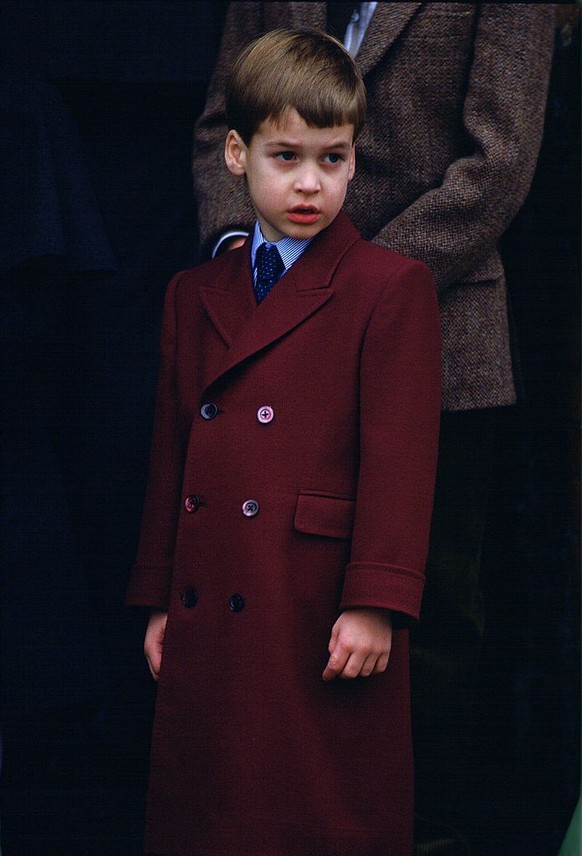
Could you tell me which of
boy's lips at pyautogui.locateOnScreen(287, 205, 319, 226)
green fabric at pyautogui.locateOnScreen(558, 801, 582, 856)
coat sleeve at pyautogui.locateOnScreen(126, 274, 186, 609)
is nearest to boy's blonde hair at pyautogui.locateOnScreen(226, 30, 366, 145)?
boy's lips at pyautogui.locateOnScreen(287, 205, 319, 226)

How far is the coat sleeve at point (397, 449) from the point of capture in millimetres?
1650

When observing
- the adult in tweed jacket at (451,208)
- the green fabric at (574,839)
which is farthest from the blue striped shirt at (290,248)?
the green fabric at (574,839)

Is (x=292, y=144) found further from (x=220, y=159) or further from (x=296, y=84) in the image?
(x=220, y=159)

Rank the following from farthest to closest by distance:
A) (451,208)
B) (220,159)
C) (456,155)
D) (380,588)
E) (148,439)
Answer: (148,439) → (220,159) → (456,155) → (451,208) → (380,588)

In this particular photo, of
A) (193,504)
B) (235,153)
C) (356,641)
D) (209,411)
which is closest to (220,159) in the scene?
(235,153)

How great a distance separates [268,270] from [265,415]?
0.28 m

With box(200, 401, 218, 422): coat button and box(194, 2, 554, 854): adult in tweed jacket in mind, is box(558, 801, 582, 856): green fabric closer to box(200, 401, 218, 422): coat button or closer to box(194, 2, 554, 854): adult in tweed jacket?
box(194, 2, 554, 854): adult in tweed jacket

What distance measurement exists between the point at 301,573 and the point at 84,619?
71cm

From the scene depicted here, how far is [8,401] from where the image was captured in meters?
2.23

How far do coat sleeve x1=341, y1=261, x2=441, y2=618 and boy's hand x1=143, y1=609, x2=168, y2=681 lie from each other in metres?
0.40

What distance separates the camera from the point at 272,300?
1801 millimetres

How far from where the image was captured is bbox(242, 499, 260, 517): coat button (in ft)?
5.62

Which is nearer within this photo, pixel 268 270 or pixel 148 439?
pixel 268 270

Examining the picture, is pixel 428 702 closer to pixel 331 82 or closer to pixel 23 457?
pixel 23 457
